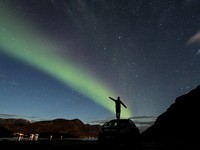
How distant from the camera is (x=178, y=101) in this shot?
5856 inches

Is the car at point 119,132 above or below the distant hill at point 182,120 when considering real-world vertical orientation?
below

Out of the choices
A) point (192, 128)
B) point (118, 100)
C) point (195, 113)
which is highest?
point (195, 113)

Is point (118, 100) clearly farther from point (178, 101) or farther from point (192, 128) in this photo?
point (178, 101)

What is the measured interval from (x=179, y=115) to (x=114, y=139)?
413 ft

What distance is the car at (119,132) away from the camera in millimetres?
14258

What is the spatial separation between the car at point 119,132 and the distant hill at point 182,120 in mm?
91246

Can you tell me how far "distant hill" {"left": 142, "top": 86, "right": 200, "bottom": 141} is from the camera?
358ft

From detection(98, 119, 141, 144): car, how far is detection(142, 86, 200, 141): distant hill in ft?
299

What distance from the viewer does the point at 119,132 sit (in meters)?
14.3

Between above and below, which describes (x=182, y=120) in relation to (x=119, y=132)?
above

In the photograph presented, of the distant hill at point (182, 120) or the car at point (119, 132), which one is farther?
the distant hill at point (182, 120)

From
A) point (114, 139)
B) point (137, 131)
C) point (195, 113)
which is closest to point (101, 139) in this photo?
point (114, 139)

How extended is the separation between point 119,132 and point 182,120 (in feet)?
381

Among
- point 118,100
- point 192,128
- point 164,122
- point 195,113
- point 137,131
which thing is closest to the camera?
point 137,131
